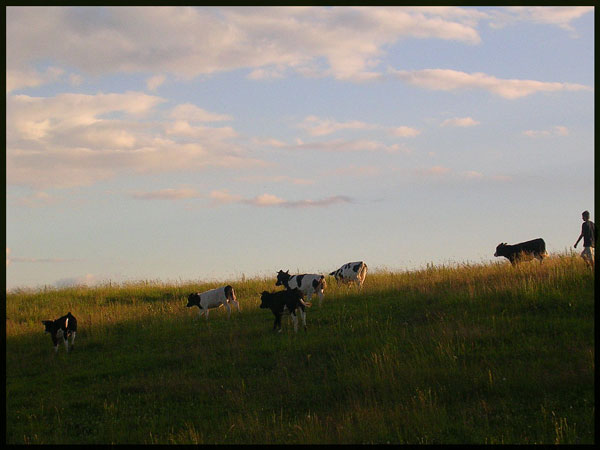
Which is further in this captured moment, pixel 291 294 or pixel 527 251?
pixel 527 251

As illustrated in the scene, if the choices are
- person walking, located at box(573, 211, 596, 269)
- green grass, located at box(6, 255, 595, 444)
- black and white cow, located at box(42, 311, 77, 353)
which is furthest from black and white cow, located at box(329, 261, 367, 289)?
black and white cow, located at box(42, 311, 77, 353)

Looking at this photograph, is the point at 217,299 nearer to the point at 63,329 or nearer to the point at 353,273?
the point at 63,329

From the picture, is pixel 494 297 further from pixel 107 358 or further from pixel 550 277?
pixel 107 358

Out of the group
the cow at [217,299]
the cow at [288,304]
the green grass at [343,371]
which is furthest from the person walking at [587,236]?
the cow at [217,299]

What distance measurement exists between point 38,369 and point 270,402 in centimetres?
928

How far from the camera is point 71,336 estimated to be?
930 inches

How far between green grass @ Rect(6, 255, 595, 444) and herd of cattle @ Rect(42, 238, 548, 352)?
2.07 ft

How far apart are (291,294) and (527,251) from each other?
509 inches

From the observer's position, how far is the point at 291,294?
21781mm

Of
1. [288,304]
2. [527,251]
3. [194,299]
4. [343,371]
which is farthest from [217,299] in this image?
[527,251]

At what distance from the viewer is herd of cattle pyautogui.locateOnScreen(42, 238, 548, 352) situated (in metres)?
21.9

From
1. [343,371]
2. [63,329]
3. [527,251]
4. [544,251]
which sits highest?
[527,251]

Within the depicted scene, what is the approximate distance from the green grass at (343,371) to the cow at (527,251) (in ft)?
7.46

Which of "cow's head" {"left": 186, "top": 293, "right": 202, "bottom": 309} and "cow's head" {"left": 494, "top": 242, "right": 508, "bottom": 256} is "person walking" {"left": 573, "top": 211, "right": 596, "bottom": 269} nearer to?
"cow's head" {"left": 494, "top": 242, "right": 508, "bottom": 256}
